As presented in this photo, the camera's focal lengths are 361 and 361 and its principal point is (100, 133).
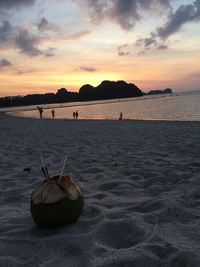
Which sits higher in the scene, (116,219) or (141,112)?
(116,219)

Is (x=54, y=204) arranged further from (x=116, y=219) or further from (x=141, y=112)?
(x=141, y=112)

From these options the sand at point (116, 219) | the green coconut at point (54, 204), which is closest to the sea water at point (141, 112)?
the sand at point (116, 219)

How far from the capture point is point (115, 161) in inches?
300

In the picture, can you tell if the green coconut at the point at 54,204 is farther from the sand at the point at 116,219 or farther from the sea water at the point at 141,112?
the sea water at the point at 141,112

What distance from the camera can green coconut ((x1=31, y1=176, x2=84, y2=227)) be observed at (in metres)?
3.67

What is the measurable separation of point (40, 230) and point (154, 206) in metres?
1.39

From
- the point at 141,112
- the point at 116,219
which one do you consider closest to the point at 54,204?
the point at 116,219

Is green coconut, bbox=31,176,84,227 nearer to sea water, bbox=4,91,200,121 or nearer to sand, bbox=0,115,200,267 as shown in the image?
sand, bbox=0,115,200,267

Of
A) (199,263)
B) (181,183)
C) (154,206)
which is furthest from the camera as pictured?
(181,183)

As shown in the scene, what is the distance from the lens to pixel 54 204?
12.0 ft

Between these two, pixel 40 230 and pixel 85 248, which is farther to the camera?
pixel 40 230

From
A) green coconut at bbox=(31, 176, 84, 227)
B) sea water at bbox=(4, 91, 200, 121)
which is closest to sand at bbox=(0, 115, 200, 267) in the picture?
green coconut at bbox=(31, 176, 84, 227)

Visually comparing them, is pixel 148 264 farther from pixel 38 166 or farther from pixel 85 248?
pixel 38 166

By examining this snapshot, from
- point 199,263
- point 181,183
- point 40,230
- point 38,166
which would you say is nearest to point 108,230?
point 40,230
